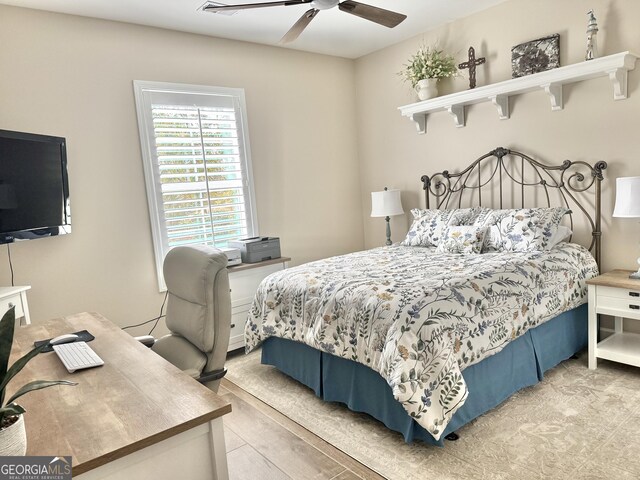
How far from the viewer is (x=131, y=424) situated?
1181mm

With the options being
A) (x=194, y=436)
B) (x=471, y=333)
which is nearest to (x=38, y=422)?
(x=194, y=436)

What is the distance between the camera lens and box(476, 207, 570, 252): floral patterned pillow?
10.8ft

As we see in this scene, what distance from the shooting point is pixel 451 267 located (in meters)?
2.99

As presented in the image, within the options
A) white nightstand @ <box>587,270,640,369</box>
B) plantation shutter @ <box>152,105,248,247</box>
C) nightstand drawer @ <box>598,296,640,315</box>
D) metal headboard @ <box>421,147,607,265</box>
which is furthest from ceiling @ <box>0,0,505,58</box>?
nightstand drawer @ <box>598,296,640,315</box>

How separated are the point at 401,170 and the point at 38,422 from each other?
4058 millimetres

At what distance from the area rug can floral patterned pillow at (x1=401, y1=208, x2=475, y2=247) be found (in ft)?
4.39

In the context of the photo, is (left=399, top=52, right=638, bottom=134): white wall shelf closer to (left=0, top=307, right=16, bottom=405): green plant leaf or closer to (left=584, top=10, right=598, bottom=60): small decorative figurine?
(left=584, top=10, right=598, bottom=60): small decorative figurine

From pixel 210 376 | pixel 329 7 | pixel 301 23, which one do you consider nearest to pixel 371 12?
pixel 329 7

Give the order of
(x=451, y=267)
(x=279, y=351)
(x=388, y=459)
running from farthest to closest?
(x=279, y=351), (x=451, y=267), (x=388, y=459)

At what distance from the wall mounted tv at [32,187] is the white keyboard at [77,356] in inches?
47.3

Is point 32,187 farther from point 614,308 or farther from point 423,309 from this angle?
point 614,308

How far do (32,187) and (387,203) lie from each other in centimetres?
289

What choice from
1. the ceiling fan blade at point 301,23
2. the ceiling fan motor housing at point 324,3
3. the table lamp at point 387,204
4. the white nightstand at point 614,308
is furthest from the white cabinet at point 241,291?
the white nightstand at point 614,308

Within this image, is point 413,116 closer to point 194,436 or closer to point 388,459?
point 388,459
